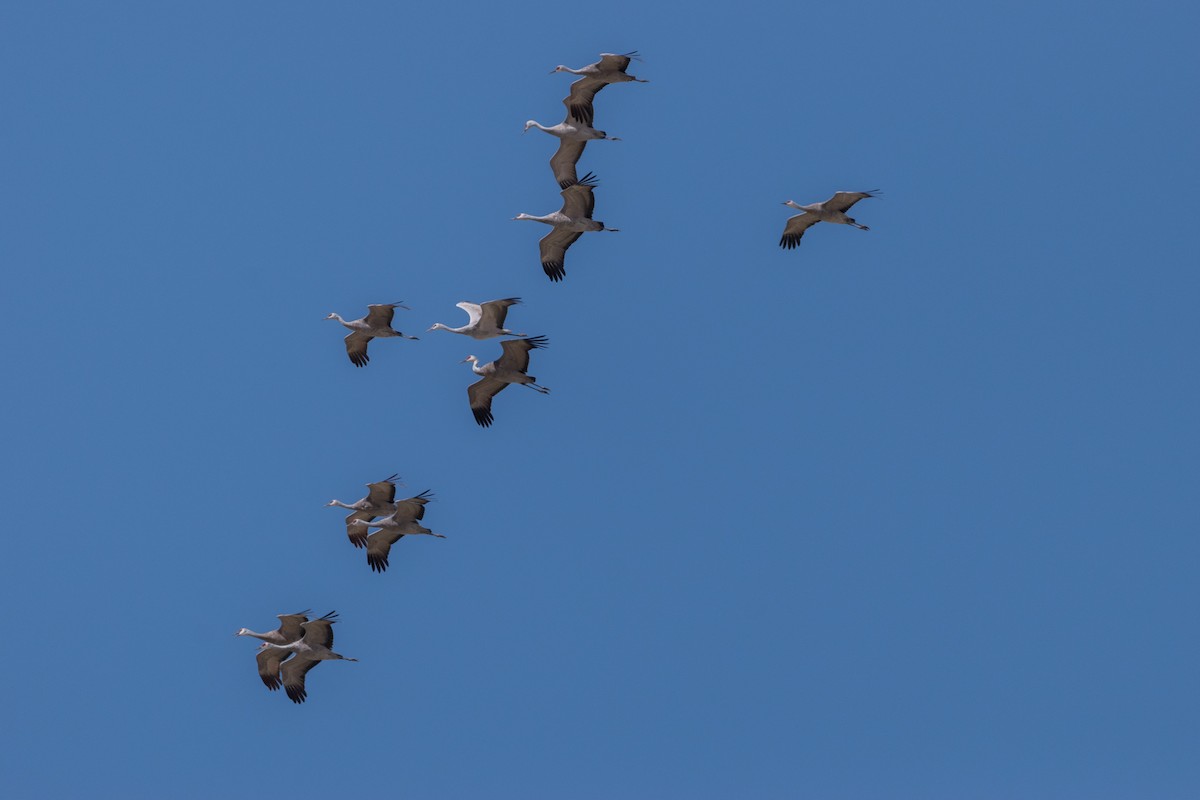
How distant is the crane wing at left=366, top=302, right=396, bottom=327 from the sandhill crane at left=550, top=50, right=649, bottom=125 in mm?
6539

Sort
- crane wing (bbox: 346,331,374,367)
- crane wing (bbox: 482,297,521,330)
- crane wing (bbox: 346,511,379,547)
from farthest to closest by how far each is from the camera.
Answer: crane wing (bbox: 346,331,374,367), crane wing (bbox: 346,511,379,547), crane wing (bbox: 482,297,521,330)

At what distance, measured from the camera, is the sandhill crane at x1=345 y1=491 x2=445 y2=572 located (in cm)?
4574

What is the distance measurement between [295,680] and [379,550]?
3876 millimetres

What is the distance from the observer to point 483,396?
4572cm

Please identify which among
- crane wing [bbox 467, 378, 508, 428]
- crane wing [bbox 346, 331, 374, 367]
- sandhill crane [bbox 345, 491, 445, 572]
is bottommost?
sandhill crane [bbox 345, 491, 445, 572]

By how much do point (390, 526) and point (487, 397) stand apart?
393 cm

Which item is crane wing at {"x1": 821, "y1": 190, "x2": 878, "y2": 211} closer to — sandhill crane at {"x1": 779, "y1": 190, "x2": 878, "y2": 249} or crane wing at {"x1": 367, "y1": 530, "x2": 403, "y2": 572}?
sandhill crane at {"x1": 779, "y1": 190, "x2": 878, "y2": 249}

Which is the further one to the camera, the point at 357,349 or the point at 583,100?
the point at 357,349

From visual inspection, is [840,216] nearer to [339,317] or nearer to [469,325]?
[469,325]

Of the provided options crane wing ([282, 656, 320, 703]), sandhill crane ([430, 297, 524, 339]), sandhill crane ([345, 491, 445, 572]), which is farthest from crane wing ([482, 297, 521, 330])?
crane wing ([282, 656, 320, 703])

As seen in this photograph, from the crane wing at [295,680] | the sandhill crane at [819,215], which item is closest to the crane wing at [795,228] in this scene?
the sandhill crane at [819,215]

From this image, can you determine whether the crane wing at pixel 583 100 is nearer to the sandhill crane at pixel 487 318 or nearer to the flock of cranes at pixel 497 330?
the flock of cranes at pixel 497 330

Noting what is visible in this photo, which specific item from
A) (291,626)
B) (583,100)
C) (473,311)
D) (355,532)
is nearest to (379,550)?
(355,532)

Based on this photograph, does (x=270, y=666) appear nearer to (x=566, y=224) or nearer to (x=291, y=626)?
(x=291, y=626)
